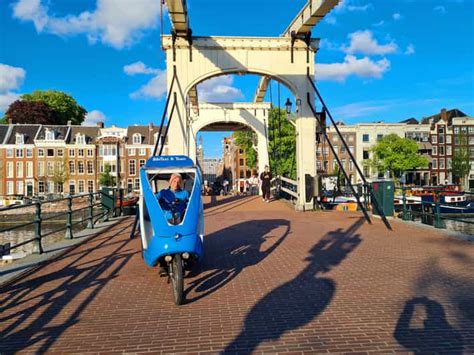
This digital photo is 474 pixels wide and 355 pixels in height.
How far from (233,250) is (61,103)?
58.0 meters

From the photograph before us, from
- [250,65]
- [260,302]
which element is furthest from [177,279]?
[250,65]

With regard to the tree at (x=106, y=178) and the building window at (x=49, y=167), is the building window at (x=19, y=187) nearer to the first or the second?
the building window at (x=49, y=167)

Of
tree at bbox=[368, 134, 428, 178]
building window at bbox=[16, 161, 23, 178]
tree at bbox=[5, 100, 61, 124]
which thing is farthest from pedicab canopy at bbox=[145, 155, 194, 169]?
building window at bbox=[16, 161, 23, 178]

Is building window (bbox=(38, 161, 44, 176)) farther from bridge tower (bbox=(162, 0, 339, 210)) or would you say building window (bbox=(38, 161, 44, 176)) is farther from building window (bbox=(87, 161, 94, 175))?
bridge tower (bbox=(162, 0, 339, 210))

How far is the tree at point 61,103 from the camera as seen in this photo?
55.2m

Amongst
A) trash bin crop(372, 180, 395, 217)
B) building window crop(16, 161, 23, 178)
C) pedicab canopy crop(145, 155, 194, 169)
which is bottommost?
trash bin crop(372, 180, 395, 217)

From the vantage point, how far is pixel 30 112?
2055 inches

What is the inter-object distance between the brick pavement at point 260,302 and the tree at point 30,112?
174 ft

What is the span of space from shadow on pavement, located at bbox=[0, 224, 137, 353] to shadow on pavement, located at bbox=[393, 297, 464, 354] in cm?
310

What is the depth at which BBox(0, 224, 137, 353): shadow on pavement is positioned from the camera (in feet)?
11.1

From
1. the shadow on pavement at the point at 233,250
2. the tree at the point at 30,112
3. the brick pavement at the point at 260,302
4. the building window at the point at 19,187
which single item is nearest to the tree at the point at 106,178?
the tree at the point at 30,112

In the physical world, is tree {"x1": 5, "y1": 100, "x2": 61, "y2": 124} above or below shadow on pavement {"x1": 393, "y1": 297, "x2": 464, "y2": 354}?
above

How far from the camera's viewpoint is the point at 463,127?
55094mm

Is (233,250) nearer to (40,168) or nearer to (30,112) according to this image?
(30,112)
